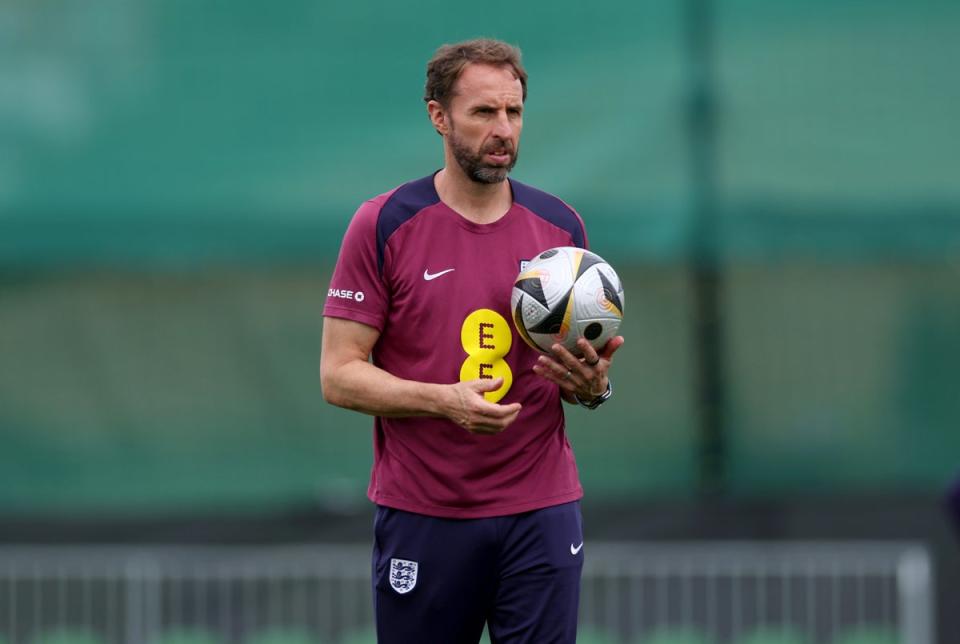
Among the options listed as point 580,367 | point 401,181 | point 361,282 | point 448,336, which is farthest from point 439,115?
point 401,181

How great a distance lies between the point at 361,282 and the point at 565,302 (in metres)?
0.64

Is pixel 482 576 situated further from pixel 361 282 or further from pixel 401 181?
pixel 401 181

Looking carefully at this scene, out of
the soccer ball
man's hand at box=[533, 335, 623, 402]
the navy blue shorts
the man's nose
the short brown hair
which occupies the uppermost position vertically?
the short brown hair

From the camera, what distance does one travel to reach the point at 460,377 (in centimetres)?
450

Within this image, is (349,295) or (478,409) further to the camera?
(349,295)

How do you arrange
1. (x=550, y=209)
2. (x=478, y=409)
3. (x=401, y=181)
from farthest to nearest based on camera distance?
1. (x=401, y=181)
2. (x=550, y=209)
3. (x=478, y=409)

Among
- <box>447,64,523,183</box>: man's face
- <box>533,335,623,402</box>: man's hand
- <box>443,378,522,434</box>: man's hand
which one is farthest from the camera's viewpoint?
<box>447,64,523,183</box>: man's face

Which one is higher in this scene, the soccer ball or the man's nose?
the man's nose

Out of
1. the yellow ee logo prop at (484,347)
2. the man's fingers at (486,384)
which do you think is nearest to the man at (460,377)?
the yellow ee logo prop at (484,347)

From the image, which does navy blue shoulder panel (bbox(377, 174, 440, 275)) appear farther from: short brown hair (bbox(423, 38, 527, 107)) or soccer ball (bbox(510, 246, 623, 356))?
soccer ball (bbox(510, 246, 623, 356))

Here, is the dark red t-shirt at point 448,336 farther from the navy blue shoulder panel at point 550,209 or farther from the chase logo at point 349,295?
the navy blue shoulder panel at point 550,209

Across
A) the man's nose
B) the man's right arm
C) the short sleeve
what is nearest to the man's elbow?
the man's right arm

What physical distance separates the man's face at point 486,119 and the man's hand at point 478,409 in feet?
2.23

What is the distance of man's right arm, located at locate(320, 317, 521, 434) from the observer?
4227 mm
